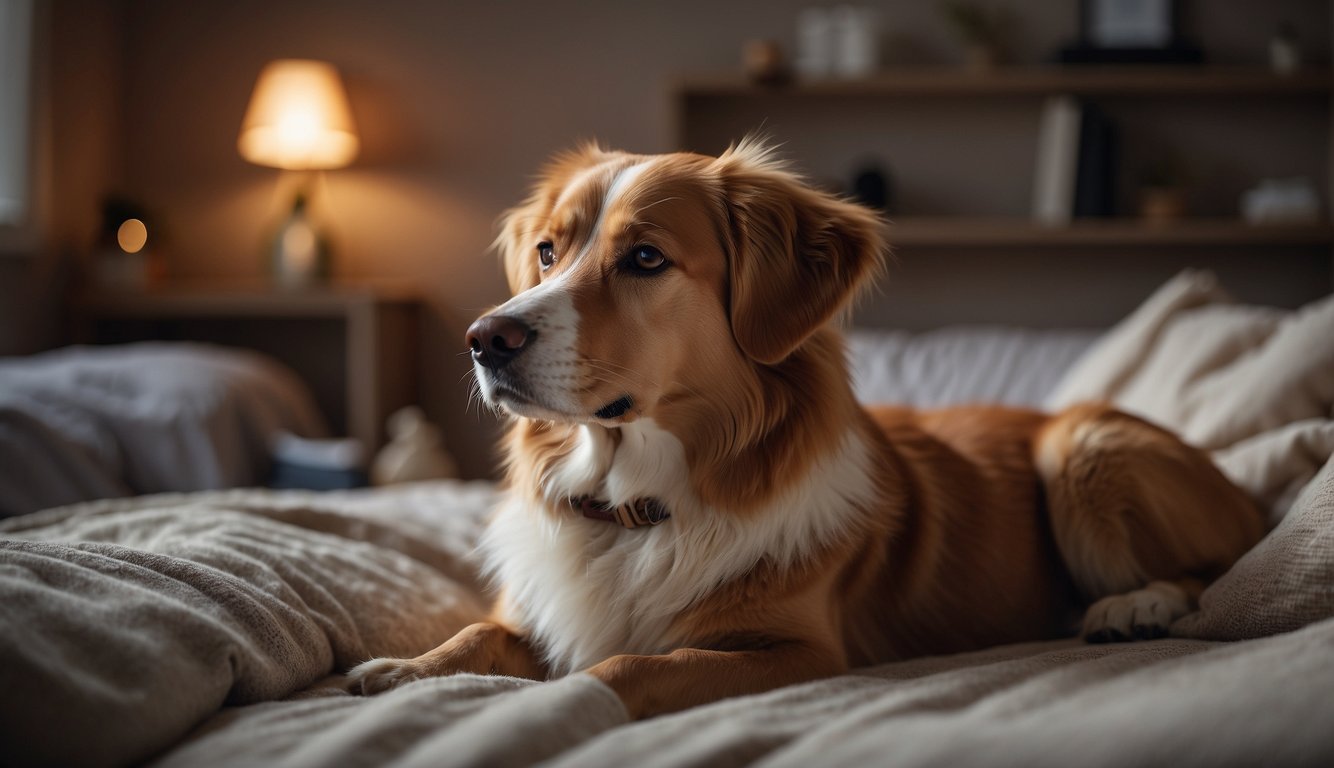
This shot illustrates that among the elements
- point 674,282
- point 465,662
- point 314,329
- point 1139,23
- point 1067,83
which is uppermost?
point 1139,23

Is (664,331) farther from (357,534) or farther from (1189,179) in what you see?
(1189,179)

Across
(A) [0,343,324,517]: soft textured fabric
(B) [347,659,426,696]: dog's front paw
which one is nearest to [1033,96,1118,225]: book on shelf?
(A) [0,343,324,517]: soft textured fabric

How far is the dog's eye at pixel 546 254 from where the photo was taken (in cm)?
Answer: 154

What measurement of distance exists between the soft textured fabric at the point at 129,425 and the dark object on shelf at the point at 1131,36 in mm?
3081

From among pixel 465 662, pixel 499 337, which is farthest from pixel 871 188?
pixel 465 662

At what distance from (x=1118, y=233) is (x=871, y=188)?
0.87m

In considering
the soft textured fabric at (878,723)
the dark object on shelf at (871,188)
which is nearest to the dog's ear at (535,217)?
the soft textured fabric at (878,723)

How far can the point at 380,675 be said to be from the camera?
3.94 ft

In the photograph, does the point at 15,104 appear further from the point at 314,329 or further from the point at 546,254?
the point at 546,254

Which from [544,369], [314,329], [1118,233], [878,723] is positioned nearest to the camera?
[878,723]

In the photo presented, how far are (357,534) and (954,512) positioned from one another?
3.30 ft

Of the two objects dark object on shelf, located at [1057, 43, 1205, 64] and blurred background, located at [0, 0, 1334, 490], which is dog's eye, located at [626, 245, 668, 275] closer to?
blurred background, located at [0, 0, 1334, 490]

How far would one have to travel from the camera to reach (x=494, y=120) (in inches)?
166

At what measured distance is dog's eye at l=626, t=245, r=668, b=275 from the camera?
1.40 m
